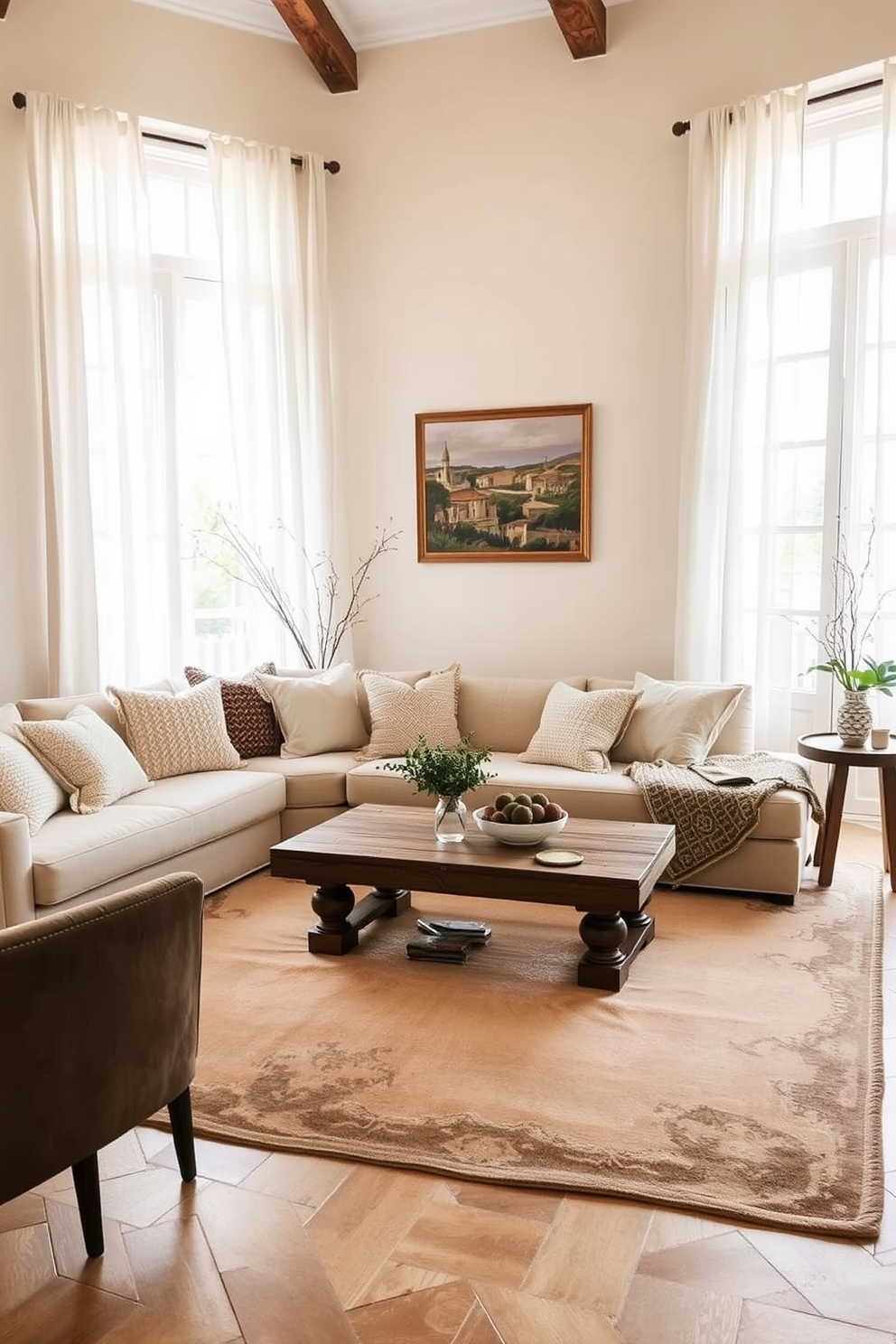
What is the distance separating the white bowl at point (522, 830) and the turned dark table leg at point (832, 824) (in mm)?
1324

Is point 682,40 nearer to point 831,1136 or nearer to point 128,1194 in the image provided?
point 831,1136

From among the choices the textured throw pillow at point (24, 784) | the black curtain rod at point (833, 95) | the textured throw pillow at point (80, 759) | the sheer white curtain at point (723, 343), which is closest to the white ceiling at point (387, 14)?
the black curtain rod at point (833, 95)

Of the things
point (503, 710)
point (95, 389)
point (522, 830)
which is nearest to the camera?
point (522, 830)

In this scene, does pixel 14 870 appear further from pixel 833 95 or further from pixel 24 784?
pixel 833 95

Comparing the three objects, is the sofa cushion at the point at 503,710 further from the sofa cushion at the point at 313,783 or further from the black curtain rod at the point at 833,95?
the black curtain rod at the point at 833,95

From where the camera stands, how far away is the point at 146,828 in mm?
3773

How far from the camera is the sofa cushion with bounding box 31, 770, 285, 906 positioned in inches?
135

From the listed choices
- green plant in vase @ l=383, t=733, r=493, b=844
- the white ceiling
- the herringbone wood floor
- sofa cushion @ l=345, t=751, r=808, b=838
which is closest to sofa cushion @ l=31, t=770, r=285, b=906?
sofa cushion @ l=345, t=751, r=808, b=838

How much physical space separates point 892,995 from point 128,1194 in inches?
87.3

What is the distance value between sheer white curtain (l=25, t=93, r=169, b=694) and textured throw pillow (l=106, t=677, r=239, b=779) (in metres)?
0.72

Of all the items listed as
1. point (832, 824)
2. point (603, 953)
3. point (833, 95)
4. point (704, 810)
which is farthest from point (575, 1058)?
point (833, 95)

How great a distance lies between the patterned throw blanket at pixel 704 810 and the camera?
403cm

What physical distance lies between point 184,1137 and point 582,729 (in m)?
2.69

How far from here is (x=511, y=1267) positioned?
197cm
